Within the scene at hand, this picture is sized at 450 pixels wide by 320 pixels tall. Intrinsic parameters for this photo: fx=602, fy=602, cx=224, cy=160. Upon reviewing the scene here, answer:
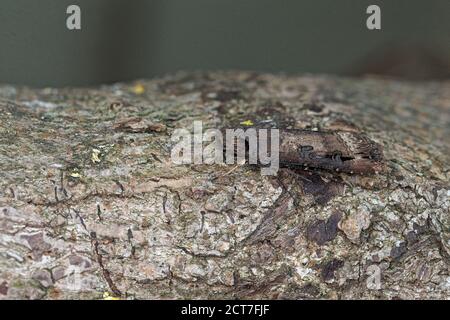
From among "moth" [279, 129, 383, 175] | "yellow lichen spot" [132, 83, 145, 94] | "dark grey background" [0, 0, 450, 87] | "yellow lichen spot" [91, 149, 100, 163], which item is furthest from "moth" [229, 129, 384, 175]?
"dark grey background" [0, 0, 450, 87]

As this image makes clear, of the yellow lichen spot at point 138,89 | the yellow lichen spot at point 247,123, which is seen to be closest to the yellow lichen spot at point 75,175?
the yellow lichen spot at point 247,123

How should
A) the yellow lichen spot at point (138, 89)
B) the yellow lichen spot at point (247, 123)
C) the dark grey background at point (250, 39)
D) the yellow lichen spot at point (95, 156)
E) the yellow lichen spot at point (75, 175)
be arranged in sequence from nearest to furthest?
the yellow lichen spot at point (75, 175), the yellow lichen spot at point (95, 156), the yellow lichen spot at point (247, 123), the yellow lichen spot at point (138, 89), the dark grey background at point (250, 39)

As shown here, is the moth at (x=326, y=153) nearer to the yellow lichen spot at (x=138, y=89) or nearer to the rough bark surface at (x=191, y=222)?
the rough bark surface at (x=191, y=222)

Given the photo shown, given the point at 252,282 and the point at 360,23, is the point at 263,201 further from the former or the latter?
the point at 360,23

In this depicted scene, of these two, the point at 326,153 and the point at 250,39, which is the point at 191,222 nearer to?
the point at 326,153

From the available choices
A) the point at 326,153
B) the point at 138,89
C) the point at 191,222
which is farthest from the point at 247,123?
the point at 138,89

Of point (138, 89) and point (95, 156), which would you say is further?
point (138, 89)

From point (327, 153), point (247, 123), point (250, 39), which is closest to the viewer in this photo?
point (327, 153)
